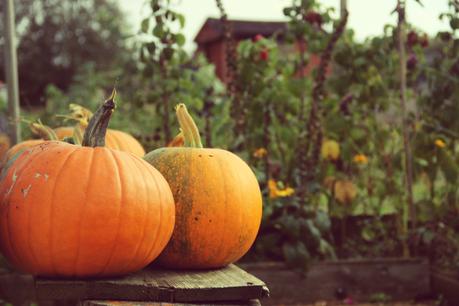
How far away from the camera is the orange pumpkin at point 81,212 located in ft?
6.66

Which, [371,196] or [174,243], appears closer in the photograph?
[174,243]

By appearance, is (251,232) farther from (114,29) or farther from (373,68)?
(114,29)

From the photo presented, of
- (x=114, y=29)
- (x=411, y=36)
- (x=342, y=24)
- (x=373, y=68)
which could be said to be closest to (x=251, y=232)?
(x=342, y=24)

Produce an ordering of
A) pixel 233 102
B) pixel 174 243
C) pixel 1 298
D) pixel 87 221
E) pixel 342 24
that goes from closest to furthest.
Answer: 1. pixel 87 221
2. pixel 174 243
3. pixel 1 298
4. pixel 342 24
5. pixel 233 102

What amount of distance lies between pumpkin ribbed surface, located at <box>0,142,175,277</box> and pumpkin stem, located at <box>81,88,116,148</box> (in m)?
0.06

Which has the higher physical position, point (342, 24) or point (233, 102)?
point (342, 24)

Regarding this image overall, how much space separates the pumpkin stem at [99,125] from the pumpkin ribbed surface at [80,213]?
61mm

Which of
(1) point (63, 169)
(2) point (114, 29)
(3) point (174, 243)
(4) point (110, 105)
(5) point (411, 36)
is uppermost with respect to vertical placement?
(2) point (114, 29)

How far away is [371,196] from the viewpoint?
487 cm

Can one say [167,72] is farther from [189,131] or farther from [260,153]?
[189,131]

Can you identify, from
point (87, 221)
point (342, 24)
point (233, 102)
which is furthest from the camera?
point (233, 102)

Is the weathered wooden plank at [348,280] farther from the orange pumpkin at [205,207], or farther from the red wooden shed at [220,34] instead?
the red wooden shed at [220,34]

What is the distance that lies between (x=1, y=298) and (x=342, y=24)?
2300mm

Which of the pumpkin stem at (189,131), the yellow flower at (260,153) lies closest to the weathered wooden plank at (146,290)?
the pumpkin stem at (189,131)
